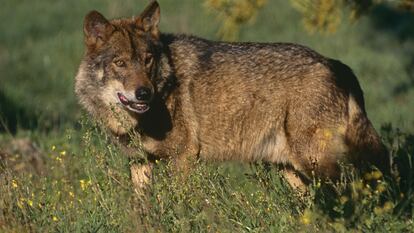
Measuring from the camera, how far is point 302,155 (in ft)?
22.1

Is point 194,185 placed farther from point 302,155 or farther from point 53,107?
point 53,107

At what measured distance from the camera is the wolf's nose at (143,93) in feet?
21.1

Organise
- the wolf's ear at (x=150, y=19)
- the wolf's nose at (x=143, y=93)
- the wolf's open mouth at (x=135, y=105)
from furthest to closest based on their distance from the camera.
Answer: the wolf's ear at (x=150, y=19), the wolf's open mouth at (x=135, y=105), the wolf's nose at (x=143, y=93)

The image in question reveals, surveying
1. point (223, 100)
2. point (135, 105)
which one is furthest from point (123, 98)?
point (223, 100)

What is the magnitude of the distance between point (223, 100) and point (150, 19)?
2.75 feet

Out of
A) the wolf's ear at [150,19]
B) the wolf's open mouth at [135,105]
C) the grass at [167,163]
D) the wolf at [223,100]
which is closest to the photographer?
the grass at [167,163]

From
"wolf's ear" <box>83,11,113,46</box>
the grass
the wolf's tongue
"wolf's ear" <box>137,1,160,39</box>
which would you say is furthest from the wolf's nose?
"wolf's ear" <box>137,1,160,39</box>

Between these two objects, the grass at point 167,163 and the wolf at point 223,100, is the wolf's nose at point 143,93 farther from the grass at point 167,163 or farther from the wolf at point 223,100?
the grass at point 167,163

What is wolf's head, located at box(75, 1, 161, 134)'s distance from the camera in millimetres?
6557

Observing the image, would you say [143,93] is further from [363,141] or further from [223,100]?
[363,141]

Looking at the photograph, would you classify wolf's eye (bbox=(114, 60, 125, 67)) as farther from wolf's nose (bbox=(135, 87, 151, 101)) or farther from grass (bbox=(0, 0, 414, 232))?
grass (bbox=(0, 0, 414, 232))

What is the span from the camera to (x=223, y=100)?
7.03m

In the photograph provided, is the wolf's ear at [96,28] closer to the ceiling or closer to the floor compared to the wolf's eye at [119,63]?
closer to the ceiling

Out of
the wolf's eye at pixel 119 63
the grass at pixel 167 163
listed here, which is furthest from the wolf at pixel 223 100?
the grass at pixel 167 163
